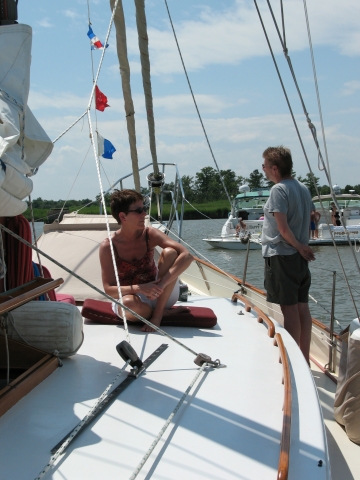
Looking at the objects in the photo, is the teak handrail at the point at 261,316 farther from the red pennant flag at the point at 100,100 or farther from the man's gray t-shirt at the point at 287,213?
the red pennant flag at the point at 100,100

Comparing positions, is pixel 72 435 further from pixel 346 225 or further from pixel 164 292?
pixel 346 225

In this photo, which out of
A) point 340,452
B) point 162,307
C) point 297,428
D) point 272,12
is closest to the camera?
point 297,428

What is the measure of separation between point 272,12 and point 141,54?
183cm

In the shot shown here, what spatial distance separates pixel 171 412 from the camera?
5.84 feet

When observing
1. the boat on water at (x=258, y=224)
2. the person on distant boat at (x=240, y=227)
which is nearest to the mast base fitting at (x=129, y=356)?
the boat on water at (x=258, y=224)

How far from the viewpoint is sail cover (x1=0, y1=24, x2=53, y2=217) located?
176cm

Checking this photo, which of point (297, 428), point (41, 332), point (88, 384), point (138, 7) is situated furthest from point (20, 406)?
point (138, 7)

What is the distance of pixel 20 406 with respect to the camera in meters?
1.82

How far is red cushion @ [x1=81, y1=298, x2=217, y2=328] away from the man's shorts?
0.49 metres

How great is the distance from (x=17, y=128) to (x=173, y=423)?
1232mm

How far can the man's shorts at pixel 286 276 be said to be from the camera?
3.20m

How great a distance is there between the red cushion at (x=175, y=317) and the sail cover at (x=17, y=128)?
121 cm

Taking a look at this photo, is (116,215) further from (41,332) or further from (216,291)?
(216,291)

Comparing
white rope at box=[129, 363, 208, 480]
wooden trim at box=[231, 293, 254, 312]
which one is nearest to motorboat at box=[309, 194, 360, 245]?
wooden trim at box=[231, 293, 254, 312]
